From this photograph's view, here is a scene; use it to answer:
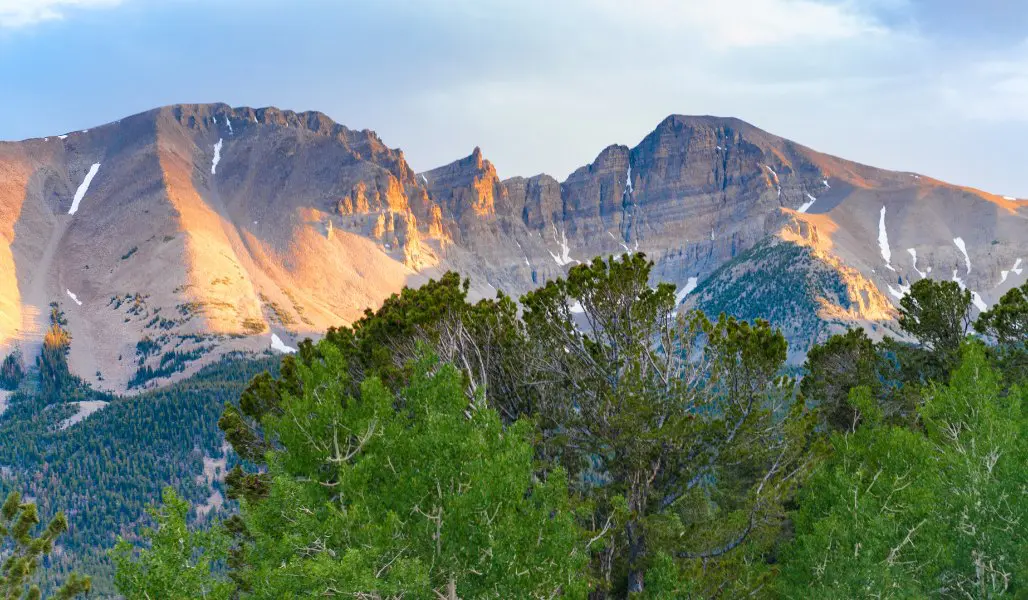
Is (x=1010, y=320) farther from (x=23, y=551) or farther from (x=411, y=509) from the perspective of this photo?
(x=23, y=551)

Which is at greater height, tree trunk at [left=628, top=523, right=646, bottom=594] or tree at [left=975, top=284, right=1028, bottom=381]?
tree at [left=975, top=284, right=1028, bottom=381]

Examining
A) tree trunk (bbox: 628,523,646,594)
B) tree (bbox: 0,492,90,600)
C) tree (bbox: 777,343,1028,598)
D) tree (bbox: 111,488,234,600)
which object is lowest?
tree trunk (bbox: 628,523,646,594)

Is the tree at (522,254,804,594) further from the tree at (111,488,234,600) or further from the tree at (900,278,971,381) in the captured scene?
the tree at (900,278,971,381)

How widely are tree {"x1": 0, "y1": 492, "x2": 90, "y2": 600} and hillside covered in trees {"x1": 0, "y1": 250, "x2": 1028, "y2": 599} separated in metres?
3.92

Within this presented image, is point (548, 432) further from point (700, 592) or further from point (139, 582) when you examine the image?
point (139, 582)

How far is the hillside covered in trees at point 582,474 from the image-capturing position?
15.9m

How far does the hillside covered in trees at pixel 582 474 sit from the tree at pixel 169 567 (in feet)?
0.13

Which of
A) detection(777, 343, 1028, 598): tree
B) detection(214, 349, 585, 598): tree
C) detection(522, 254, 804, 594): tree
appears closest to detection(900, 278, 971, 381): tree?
detection(777, 343, 1028, 598): tree

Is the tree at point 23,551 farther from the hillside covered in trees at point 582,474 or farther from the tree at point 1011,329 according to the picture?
the tree at point 1011,329

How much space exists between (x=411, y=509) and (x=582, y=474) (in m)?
15.6

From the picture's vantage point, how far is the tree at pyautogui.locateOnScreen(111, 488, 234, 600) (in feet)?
48.6

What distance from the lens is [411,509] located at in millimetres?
16859

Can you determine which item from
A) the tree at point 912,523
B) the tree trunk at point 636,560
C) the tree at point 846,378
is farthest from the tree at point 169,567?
the tree at point 846,378

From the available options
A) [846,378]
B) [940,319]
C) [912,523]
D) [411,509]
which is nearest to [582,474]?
[912,523]
